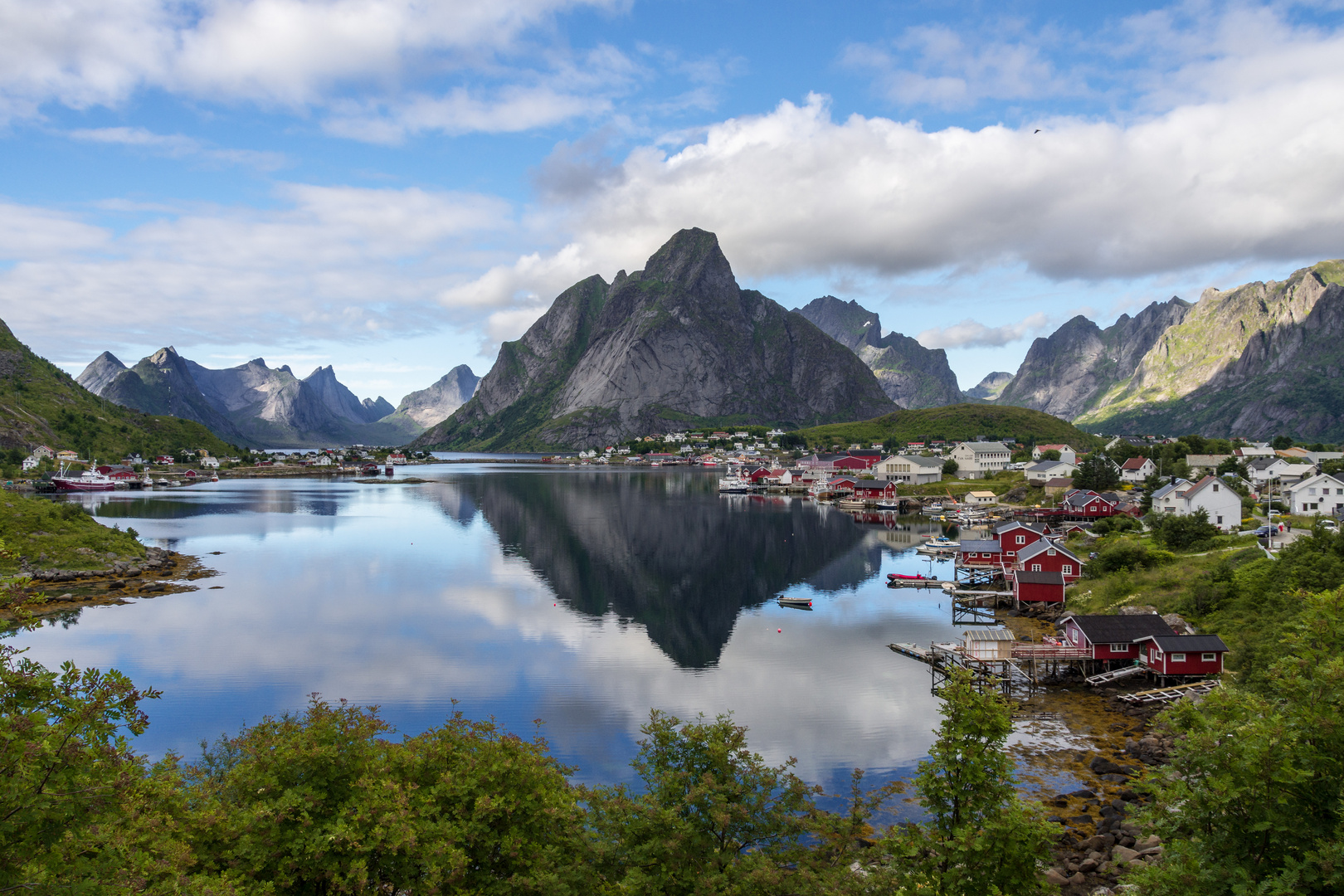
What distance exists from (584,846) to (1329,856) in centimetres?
1139

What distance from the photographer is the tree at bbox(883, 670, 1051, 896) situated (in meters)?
12.1

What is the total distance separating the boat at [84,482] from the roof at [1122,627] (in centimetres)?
14537

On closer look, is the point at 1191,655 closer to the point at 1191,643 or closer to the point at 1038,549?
the point at 1191,643

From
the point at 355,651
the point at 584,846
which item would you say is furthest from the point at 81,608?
the point at 584,846

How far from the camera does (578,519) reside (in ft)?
303

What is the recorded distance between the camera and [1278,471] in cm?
8612

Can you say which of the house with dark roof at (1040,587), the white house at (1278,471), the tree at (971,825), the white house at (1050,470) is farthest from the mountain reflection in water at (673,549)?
the white house at (1278,471)

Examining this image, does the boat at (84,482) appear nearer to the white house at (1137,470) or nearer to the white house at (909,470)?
the white house at (909,470)

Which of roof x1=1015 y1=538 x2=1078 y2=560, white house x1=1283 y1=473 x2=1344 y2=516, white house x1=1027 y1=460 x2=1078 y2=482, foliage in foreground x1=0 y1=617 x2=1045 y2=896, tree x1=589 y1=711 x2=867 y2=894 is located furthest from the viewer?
white house x1=1027 y1=460 x2=1078 y2=482

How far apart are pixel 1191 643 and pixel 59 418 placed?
189m

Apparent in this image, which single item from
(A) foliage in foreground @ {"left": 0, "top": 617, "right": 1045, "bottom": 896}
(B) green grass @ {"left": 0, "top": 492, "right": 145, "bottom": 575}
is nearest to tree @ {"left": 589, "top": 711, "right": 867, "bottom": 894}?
(A) foliage in foreground @ {"left": 0, "top": 617, "right": 1045, "bottom": 896}

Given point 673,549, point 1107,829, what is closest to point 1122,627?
point 1107,829

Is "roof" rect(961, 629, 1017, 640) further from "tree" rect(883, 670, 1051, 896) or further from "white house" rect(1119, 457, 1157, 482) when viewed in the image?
"white house" rect(1119, 457, 1157, 482)

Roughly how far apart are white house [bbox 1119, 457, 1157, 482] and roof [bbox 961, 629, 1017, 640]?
76589mm
